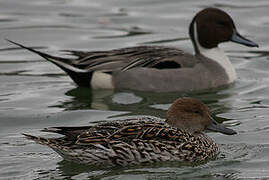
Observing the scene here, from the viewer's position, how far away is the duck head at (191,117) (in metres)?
8.98

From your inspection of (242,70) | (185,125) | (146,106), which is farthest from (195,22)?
(185,125)

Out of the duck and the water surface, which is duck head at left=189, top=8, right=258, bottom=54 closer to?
the water surface

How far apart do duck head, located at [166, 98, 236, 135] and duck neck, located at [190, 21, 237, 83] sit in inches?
141

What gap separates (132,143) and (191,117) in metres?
0.83

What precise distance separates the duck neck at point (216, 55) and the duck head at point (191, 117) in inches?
141

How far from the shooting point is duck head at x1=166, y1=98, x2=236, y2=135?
8984 millimetres

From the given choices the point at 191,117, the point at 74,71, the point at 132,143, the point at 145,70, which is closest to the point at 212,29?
the point at 145,70

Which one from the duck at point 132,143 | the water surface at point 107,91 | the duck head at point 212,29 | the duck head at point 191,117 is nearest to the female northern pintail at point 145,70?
the water surface at point 107,91

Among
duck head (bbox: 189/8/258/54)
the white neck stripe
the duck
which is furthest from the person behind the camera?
duck head (bbox: 189/8/258/54)

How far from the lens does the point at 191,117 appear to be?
29.6ft

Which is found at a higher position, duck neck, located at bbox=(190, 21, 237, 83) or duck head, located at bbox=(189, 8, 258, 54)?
duck head, located at bbox=(189, 8, 258, 54)

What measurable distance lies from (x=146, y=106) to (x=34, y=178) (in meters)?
3.36

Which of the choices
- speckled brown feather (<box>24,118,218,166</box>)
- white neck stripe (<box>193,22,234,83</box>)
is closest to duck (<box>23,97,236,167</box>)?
speckled brown feather (<box>24,118,218,166</box>)

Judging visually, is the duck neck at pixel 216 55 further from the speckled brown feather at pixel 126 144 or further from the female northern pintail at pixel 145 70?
the speckled brown feather at pixel 126 144
